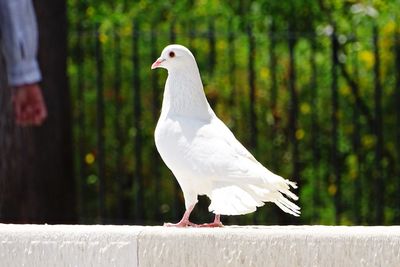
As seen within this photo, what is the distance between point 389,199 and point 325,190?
0.54 m

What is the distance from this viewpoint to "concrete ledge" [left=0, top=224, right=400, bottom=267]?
454 cm

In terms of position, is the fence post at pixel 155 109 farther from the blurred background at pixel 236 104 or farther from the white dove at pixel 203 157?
the white dove at pixel 203 157

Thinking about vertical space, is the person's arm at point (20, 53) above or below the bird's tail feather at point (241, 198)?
above

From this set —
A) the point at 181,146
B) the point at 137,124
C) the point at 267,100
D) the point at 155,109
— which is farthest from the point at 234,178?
the point at 267,100

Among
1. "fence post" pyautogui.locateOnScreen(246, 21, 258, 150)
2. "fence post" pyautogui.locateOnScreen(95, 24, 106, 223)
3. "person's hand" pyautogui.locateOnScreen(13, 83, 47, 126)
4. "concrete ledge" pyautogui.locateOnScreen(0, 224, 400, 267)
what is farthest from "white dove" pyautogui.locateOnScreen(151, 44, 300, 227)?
"fence post" pyautogui.locateOnScreen(95, 24, 106, 223)

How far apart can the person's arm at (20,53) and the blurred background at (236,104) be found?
173mm

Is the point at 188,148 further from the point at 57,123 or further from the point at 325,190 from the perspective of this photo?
the point at 325,190

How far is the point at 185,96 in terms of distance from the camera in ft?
16.2

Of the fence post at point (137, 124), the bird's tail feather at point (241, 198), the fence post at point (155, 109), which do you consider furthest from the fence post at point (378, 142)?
the bird's tail feather at point (241, 198)

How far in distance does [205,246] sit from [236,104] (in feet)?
19.1

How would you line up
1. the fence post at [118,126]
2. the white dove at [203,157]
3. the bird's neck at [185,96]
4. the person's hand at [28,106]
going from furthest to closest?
the fence post at [118,126] → the person's hand at [28,106] → the bird's neck at [185,96] → the white dove at [203,157]

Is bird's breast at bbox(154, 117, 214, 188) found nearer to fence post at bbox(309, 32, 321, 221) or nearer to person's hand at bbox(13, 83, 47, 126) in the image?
person's hand at bbox(13, 83, 47, 126)

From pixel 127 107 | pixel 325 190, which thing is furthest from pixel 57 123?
pixel 325 190

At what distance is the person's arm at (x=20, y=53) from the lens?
30.2 feet
